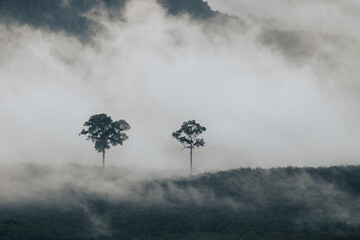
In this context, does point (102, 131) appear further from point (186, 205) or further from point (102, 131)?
point (186, 205)

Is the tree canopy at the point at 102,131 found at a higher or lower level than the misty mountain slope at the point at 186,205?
higher

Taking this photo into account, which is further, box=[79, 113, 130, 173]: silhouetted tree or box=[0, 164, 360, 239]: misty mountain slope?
box=[79, 113, 130, 173]: silhouetted tree

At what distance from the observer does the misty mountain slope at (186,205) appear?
36344 millimetres

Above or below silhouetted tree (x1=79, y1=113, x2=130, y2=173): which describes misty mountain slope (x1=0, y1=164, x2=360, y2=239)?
below

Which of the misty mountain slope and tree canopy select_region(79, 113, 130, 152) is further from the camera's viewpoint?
tree canopy select_region(79, 113, 130, 152)

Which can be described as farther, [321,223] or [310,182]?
[310,182]

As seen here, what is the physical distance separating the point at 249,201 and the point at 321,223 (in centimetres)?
1208

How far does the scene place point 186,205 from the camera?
47938 mm

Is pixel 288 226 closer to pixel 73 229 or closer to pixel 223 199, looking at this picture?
pixel 223 199

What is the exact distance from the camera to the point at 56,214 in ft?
141

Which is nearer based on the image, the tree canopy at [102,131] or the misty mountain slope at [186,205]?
the misty mountain slope at [186,205]

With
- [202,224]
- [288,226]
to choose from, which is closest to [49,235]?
[202,224]

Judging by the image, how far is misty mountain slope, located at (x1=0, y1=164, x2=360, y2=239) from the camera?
119ft

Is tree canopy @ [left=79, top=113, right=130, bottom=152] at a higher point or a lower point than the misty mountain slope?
higher
